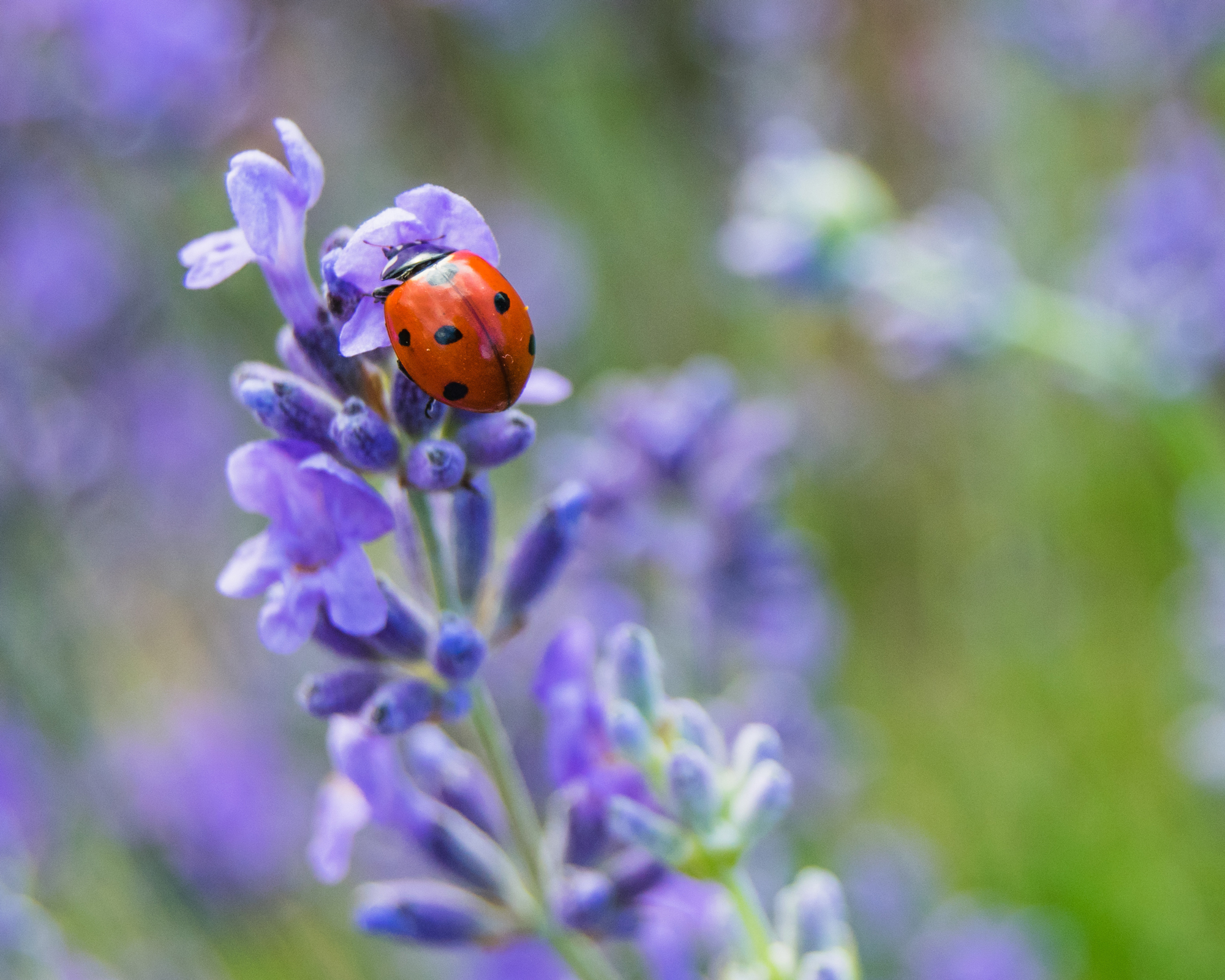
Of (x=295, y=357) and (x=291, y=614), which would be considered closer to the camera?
(x=291, y=614)

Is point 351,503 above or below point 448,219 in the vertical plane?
below

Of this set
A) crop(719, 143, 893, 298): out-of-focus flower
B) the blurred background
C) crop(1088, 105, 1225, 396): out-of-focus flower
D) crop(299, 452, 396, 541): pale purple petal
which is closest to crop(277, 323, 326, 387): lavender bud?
crop(299, 452, 396, 541): pale purple petal

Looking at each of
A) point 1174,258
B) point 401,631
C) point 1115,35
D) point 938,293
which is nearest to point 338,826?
point 401,631

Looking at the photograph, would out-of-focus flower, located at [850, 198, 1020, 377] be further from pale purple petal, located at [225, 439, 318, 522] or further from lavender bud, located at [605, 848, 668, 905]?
pale purple petal, located at [225, 439, 318, 522]

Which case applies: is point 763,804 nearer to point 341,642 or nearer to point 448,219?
point 341,642

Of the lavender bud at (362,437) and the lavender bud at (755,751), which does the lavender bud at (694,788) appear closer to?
the lavender bud at (755,751)
